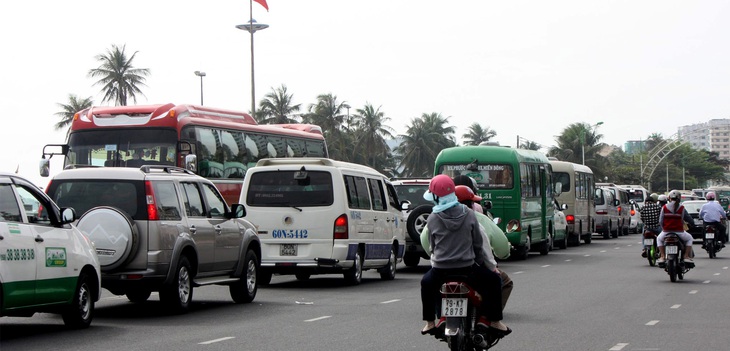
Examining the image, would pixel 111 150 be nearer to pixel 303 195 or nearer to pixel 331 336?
pixel 303 195

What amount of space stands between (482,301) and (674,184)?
168477 mm

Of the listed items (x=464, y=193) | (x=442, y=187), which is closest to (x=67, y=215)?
(x=464, y=193)

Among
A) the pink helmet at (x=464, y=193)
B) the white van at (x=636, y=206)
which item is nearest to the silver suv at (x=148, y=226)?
the pink helmet at (x=464, y=193)

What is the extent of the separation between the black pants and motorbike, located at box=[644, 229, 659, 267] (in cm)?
1620

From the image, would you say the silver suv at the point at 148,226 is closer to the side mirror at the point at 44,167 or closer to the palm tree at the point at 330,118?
the side mirror at the point at 44,167

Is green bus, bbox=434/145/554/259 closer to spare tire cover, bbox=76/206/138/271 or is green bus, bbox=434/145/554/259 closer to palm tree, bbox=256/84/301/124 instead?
spare tire cover, bbox=76/206/138/271

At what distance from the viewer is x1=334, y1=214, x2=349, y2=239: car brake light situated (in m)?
19.0

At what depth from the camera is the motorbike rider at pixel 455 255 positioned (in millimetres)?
8773

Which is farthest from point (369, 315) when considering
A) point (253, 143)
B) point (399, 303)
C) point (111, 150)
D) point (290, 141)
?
point (290, 141)

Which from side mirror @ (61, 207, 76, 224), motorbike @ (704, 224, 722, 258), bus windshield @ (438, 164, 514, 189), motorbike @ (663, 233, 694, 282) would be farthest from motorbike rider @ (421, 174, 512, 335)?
motorbike @ (704, 224, 722, 258)

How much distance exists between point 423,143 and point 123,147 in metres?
88.4

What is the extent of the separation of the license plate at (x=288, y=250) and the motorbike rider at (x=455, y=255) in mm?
10072

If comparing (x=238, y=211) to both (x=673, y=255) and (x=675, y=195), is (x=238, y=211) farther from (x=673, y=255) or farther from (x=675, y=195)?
(x=675, y=195)

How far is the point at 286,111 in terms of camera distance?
3883 inches
